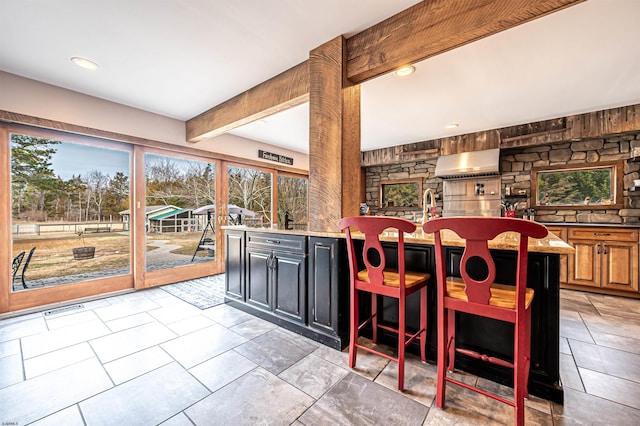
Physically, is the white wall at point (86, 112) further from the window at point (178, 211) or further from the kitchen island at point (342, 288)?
the kitchen island at point (342, 288)

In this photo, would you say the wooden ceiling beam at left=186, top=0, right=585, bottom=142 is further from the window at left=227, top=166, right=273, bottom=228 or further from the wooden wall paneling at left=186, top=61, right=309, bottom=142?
the window at left=227, top=166, right=273, bottom=228

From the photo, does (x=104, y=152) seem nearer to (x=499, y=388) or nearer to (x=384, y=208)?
(x=499, y=388)

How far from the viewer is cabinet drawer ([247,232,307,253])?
7.77ft

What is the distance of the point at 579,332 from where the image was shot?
2398mm

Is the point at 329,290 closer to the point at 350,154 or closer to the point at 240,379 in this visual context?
the point at 240,379

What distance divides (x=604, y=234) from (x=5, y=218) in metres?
7.19

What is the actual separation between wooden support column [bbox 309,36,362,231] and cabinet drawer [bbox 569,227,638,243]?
3.56 meters

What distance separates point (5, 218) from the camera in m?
2.74

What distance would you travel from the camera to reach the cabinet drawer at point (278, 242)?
7.77ft

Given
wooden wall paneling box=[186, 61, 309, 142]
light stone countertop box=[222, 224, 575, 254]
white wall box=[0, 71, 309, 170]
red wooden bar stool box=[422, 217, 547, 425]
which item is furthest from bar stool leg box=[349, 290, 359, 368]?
white wall box=[0, 71, 309, 170]

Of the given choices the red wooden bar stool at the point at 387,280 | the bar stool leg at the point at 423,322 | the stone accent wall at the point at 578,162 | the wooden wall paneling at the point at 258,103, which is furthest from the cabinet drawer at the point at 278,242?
the stone accent wall at the point at 578,162

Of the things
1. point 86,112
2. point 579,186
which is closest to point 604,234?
point 579,186

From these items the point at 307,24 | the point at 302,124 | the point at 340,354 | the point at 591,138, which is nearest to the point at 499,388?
the point at 340,354

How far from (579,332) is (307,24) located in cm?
357
